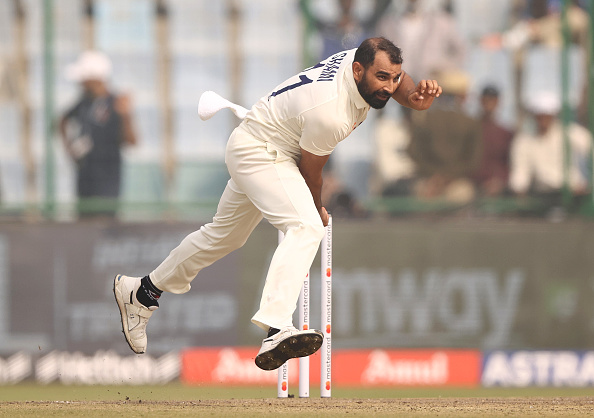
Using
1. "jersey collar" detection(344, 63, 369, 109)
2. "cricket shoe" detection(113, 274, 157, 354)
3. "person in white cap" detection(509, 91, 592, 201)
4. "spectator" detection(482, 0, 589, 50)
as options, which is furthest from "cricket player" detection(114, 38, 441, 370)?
"spectator" detection(482, 0, 589, 50)

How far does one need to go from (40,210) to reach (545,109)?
5.07 meters

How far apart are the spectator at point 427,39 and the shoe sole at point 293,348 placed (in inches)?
214

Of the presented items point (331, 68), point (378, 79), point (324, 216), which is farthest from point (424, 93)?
point (324, 216)

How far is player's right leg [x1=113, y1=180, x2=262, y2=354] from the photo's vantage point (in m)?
6.67

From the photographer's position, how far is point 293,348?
598cm

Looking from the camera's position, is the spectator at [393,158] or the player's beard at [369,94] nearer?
the player's beard at [369,94]

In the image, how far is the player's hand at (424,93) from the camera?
6059 millimetres

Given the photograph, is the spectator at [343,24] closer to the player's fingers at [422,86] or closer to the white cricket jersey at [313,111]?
the white cricket jersey at [313,111]

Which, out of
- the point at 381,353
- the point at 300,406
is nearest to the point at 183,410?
the point at 300,406

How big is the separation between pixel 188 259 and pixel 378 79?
166cm

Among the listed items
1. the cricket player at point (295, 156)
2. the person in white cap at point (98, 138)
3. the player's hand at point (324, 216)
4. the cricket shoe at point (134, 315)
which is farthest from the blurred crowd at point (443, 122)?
the cricket player at point (295, 156)

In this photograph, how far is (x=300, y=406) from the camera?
260 inches

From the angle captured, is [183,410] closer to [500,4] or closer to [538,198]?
[538,198]

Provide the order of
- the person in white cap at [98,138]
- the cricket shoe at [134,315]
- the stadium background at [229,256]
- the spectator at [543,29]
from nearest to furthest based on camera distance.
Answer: the cricket shoe at [134,315], the stadium background at [229,256], the person in white cap at [98,138], the spectator at [543,29]
